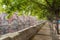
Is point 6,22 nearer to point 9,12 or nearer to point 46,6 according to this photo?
point 46,6

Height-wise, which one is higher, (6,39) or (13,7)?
Result: (13,7)

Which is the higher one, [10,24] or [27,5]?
[27,5]

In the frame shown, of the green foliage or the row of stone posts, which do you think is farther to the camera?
the row of stone posts

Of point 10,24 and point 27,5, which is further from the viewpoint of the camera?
point 10,24

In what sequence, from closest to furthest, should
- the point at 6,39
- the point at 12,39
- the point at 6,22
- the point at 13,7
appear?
the point at 6,39 < the point at 13,7 < the point at 12,39 < the point at 6,22

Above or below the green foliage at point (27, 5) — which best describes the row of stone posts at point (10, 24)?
below

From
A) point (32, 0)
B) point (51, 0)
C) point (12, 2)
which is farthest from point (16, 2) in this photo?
point (51, 0)

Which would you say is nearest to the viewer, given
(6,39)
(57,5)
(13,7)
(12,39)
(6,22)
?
(6,39)

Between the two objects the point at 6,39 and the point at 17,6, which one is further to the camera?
the point at 17,6

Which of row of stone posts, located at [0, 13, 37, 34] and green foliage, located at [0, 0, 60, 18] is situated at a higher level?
green foliage, located at [0, 0, 60, 18]

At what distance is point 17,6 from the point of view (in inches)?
265

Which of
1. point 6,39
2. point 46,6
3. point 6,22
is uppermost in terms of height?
point 46,6

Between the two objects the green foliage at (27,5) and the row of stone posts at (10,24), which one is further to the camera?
the row of stone posts at (10,24)

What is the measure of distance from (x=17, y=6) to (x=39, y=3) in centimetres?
266
